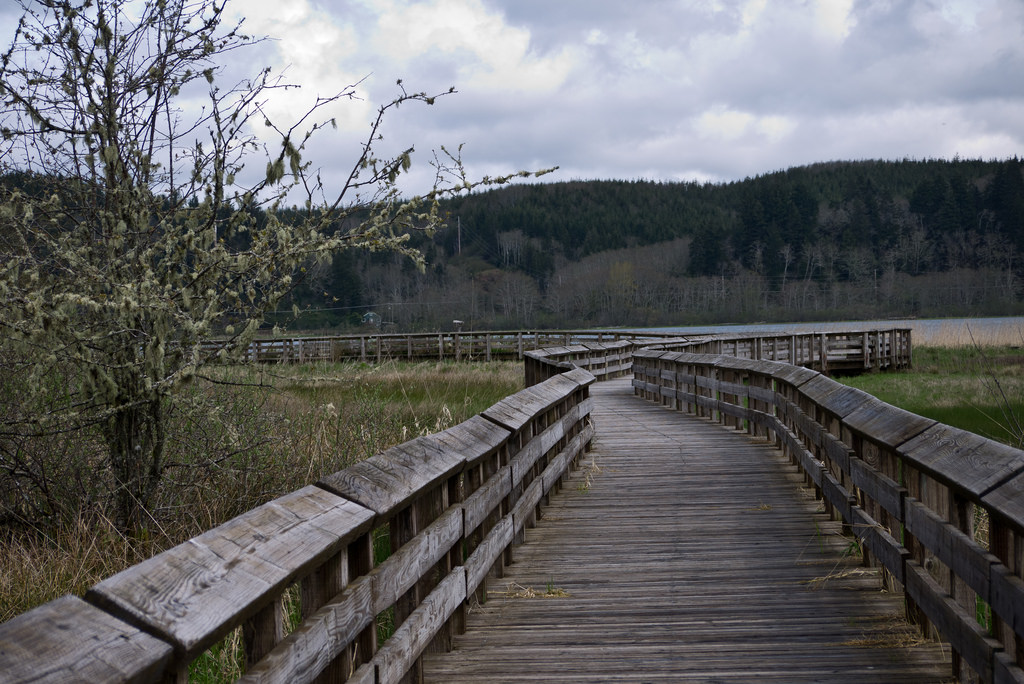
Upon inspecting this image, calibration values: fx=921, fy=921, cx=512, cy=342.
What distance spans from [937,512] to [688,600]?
4.95ft

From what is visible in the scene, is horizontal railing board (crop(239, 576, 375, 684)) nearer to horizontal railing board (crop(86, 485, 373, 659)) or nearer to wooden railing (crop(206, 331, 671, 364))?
horizontal railing board (crop(86, 485, 373, 659))

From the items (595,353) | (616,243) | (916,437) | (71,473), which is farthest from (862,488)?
(616,243)

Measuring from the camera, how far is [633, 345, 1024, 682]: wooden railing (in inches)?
117

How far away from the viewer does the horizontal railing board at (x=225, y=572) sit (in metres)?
1.79

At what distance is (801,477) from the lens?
27.7ft

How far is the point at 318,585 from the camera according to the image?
2.79 meters

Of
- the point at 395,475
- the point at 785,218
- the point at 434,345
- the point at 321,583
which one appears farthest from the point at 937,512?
the point at 785,218

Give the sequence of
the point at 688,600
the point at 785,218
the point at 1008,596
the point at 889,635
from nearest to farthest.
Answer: the point at 1008,596
the point at 889,635
the point at 688,600
the point at 785,218

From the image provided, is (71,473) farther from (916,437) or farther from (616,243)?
(616,243)

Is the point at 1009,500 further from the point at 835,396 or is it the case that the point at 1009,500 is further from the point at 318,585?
the point at 835,396

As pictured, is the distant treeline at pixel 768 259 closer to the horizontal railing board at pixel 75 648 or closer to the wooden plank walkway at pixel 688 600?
the wooden plank walkway at pixel 688 600

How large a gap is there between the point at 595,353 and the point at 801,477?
14.0 m

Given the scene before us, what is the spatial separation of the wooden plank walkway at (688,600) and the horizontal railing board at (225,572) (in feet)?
5.14

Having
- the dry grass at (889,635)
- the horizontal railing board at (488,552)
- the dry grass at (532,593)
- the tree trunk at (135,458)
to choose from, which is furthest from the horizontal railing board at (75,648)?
the tree trunk at (135,458)
